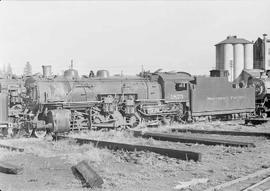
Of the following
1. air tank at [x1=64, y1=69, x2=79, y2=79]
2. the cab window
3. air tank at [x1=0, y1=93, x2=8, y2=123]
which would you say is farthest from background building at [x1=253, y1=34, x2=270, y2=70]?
air tank at [x1=0, y1=93, x2=8, y2=123]

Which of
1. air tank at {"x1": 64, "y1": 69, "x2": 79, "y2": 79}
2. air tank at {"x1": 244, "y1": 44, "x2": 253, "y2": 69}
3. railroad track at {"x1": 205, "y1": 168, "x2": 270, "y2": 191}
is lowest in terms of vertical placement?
railroad track at {"x1": 205, "y1": 168, "x2": 270, "y2": 191}

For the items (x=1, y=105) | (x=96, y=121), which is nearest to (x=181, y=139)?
(x=96, y=121)

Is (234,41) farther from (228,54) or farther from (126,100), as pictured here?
(126,100)

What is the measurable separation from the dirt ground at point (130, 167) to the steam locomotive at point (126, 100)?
3.66 m

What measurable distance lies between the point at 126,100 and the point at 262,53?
4701 cm

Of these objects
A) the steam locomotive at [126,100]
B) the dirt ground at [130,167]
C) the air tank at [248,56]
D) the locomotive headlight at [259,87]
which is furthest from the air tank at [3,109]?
the air tank at [248,56]

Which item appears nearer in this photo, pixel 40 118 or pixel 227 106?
pixel 40 118

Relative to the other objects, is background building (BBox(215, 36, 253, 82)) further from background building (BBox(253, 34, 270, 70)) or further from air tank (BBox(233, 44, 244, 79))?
background building (BBox(253, 34, 270, 70))

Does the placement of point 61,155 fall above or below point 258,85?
below

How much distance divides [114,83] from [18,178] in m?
10.0

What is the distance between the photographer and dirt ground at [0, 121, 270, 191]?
6.32 metres

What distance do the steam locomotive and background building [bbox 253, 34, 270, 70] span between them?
3927 cm

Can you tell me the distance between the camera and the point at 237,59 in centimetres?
5781

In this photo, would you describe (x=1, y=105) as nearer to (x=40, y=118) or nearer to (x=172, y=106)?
(x=40, y=118)
